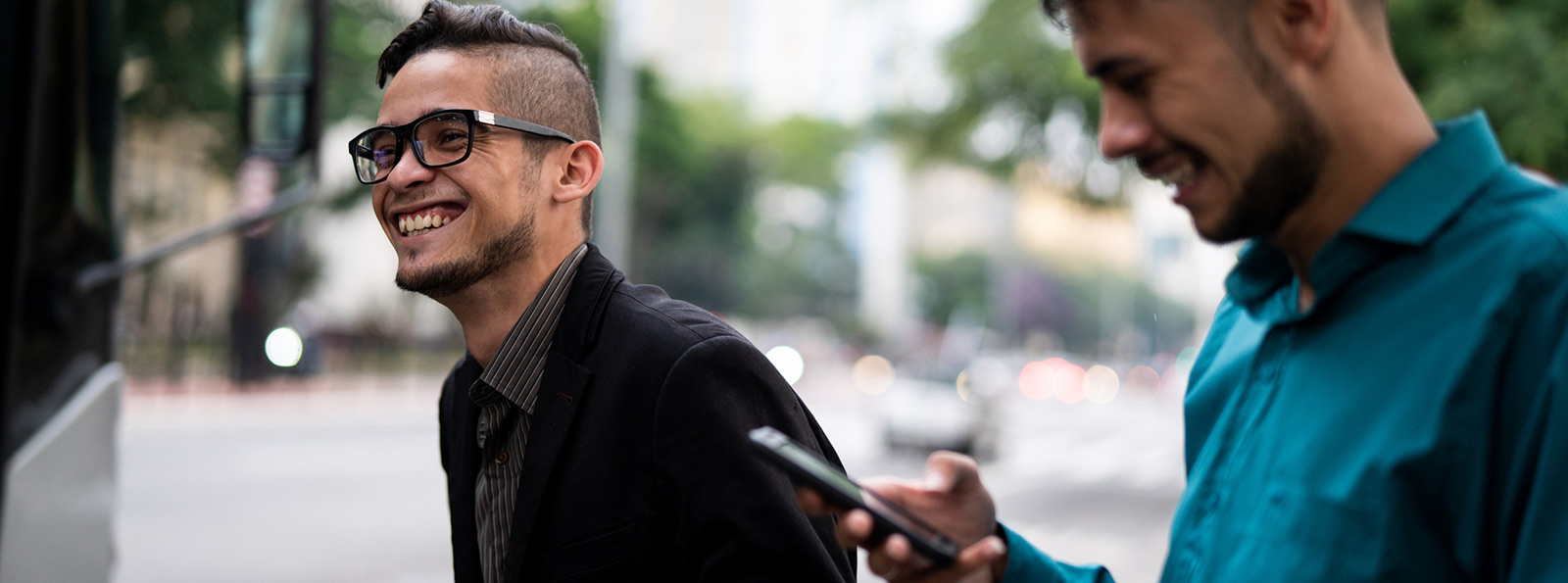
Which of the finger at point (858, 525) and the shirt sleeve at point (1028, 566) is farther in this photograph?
the shirt sleeve at point (1028, 566)

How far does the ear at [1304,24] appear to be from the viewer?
109 cm

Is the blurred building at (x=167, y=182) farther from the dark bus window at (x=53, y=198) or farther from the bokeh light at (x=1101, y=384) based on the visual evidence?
the bokeh light at (x=1101, y=384)

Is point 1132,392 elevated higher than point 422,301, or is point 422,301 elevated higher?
point 422,301

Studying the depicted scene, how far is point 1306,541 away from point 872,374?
37.6m

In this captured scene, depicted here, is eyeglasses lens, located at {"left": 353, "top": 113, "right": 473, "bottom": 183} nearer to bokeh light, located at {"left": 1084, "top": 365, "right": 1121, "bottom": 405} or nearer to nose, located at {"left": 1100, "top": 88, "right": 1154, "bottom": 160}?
nose, located at {"left": 1100, "top": 88, "right": 1154, "bottom": 160}

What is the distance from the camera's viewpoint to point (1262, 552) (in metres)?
1.08

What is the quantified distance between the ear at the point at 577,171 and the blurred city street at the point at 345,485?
595cm

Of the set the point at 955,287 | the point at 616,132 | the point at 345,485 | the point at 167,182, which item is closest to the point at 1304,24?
the point at 167,182

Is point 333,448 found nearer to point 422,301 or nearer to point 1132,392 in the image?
point 422,301

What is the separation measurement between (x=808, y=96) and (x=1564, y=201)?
50415 millimetres

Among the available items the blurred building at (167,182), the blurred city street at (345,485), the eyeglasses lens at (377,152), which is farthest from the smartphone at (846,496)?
the blurred city street at (345,485)

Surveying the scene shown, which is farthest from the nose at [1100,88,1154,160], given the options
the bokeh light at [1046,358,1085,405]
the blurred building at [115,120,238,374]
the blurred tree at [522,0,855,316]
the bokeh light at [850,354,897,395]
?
the bokeh light at [1046,358,1085,405]

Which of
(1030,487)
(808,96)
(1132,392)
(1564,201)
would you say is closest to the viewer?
(1564,201)

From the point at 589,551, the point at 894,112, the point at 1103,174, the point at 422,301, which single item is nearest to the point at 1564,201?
the point at 589,551
